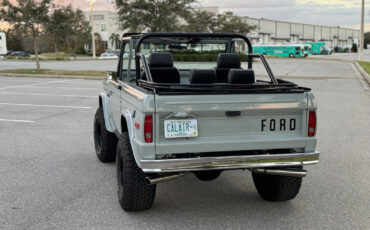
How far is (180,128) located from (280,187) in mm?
1421

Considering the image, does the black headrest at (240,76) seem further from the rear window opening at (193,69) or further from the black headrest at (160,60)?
the black headrest at (160,60)

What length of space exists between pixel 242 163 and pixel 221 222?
0.65 m

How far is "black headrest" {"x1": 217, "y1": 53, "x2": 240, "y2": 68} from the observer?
212 inches

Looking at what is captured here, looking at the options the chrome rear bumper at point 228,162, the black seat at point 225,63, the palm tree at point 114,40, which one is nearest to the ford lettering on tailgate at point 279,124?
the chrome rear bumper at point 228,162

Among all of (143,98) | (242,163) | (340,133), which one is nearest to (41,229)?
(143,98)

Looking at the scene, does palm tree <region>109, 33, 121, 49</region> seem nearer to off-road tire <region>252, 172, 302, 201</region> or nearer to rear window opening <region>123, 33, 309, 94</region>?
rear window opening <region>123, 33, 309, 94</region>

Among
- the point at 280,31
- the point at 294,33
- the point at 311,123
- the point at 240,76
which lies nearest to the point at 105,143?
the point at 240,76

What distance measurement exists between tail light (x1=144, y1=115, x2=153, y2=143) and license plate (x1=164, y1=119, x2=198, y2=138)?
0.42 feet

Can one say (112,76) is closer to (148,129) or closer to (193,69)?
(193,69)

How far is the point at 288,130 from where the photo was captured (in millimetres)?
4031

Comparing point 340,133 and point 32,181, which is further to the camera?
point 340,133

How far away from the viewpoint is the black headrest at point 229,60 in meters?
5.38

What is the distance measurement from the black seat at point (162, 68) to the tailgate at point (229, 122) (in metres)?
1.32

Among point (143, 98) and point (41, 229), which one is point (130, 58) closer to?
point (143, 98)
